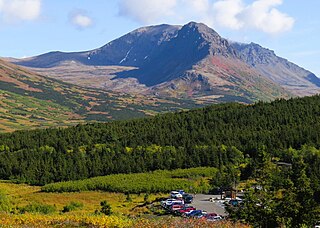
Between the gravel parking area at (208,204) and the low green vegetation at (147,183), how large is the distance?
8.08 meters

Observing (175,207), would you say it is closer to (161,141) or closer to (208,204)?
(208,204)

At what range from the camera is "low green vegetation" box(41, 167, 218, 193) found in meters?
93.4

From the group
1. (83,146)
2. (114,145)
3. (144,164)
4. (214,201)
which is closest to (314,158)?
(214,201)

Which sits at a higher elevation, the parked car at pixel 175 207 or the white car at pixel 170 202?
the parked car at pixel 175 207

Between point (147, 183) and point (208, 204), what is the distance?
963 inches

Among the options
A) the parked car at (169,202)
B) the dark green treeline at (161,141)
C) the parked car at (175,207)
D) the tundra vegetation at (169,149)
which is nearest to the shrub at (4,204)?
the tundra vegetation at (169,149)

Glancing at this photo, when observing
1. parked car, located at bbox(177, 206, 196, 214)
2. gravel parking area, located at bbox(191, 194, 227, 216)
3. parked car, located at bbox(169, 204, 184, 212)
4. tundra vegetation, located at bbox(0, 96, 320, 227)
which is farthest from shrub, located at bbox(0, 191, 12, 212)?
gravel parking area, located at bbox(191, 194, 227, 216)

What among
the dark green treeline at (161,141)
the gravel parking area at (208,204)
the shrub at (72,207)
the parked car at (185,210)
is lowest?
the shrub at (72,207)

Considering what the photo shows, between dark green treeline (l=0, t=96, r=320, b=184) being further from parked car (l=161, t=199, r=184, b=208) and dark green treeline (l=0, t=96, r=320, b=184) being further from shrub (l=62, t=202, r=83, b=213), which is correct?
parked car (l=161, t=199, r=184, b=208)

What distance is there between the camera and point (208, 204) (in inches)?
2948

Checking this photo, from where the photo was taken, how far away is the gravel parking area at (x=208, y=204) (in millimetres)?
68188

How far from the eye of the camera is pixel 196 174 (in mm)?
107188

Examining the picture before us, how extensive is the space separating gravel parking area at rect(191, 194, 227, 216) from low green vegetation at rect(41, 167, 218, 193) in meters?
8.08

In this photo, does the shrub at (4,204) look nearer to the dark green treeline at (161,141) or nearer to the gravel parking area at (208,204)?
the gravel parking area at (208,204)
